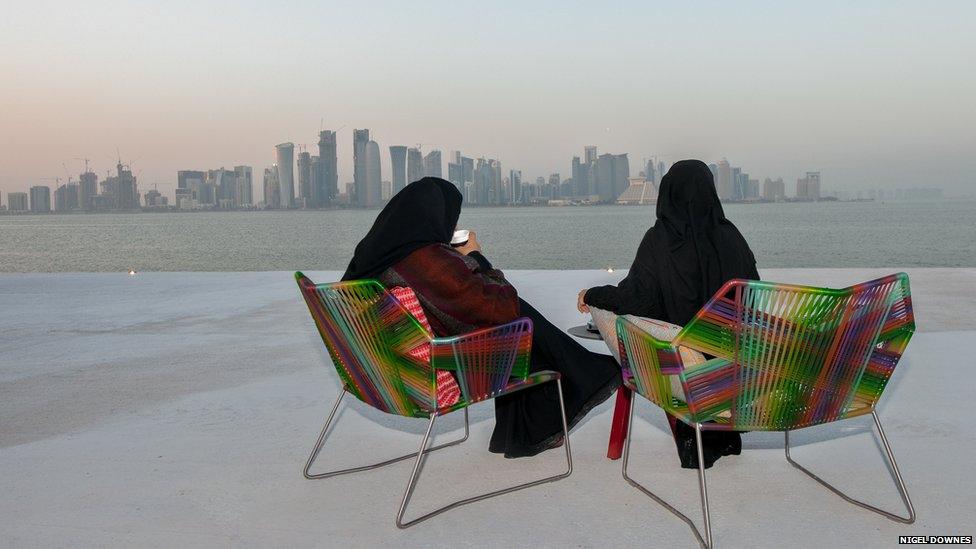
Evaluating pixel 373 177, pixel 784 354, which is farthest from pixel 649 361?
pixel 373 177

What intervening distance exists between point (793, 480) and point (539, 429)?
0.80m

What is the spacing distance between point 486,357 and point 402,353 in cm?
26

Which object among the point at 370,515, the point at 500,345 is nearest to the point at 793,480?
the point at 500,345

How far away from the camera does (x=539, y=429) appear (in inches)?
113

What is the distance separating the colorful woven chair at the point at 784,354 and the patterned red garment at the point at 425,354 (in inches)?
22.1

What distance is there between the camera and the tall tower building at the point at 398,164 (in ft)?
278

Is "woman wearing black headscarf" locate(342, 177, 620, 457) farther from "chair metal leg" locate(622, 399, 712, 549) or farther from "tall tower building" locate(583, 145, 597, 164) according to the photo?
"tall tower building" locate(583, 145, 597, 164)

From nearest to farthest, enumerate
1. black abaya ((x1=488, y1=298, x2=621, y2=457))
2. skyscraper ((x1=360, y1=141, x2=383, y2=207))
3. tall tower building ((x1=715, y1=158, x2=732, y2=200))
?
black abaya ((x1=488, y1=298, x2=621, y2=457)), tall tower building ((x1=715, y1=158, x2=732, y2=200)), skyscraper ((x1=360, y1=141, x2=383, y2=207))

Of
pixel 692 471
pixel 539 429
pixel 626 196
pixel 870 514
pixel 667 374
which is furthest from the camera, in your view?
pixel 626 196

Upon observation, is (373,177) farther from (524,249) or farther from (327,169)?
(524,249)

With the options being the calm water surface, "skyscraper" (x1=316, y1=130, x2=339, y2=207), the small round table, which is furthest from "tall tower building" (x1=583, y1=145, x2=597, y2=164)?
the small round table

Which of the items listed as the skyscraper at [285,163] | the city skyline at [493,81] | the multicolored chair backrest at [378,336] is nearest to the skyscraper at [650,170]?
the city skyline at [493,81]

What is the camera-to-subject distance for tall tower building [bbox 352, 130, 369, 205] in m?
80.8

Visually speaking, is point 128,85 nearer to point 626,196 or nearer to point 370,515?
point 626,196
